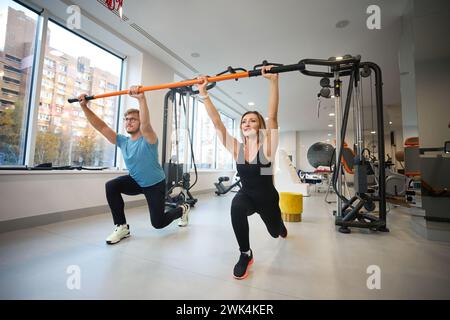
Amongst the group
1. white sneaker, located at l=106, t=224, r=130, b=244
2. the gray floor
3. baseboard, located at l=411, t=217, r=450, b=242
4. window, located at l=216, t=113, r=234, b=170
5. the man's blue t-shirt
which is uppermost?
window, located at l=216, t=113, r=234, b=170

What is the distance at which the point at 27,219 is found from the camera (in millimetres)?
2412

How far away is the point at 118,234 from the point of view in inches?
79.9

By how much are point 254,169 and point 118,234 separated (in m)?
1.47

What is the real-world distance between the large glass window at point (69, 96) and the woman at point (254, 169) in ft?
8.83

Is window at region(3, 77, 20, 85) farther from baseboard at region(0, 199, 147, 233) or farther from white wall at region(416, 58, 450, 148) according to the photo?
white wall at region(416, 58, 450, 148)

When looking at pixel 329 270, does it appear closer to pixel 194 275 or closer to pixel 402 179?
pixel 194 275

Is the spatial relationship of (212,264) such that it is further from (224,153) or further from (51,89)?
(224,153)

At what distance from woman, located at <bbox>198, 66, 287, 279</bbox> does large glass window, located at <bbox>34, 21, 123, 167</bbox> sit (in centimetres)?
269

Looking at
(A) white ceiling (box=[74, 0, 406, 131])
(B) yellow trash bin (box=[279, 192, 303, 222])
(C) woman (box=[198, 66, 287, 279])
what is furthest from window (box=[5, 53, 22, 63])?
(B) yellow trash bin (box=[279, 192, 303, 222])

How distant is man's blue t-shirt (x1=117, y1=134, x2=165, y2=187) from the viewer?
2048mm

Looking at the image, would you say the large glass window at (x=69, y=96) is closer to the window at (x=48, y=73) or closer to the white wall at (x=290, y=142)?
the window at (x=48, y=73)

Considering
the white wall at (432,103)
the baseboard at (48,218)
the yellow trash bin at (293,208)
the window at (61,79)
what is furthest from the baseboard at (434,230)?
the window at (61,79)

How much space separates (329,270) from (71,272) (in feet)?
Answer: 5.82
